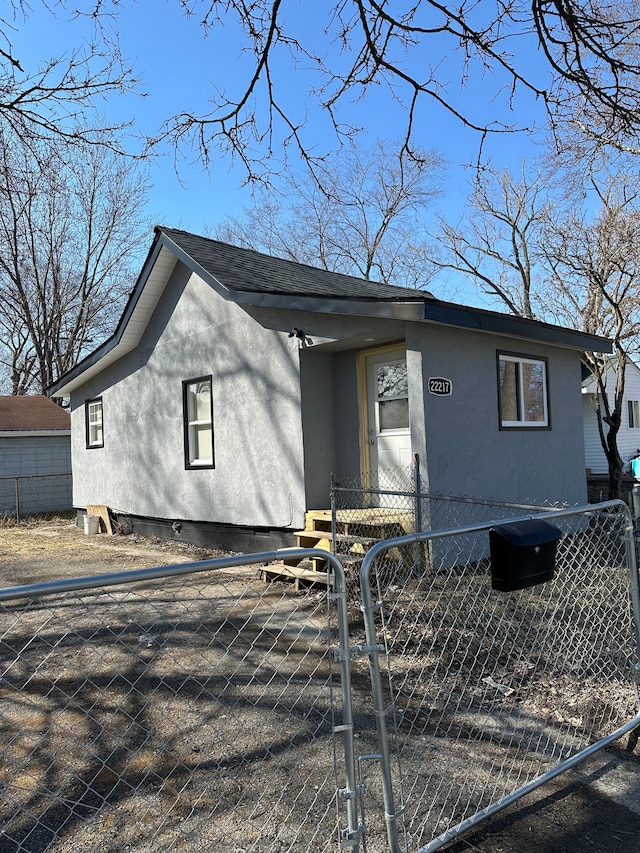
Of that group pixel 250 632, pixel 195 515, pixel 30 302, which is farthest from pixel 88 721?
pixel 30 302

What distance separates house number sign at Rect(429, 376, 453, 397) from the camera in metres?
7.84

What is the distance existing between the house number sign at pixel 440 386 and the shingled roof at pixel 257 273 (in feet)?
4.66

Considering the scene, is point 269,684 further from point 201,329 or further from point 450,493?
point 201,329

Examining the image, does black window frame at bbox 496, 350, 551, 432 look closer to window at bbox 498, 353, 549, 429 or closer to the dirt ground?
window at bbox 498, 353, 549, 429

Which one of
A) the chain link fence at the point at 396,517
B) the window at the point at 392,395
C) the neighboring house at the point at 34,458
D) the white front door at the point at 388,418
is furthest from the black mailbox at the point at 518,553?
the neighboring house at the point at 34,458

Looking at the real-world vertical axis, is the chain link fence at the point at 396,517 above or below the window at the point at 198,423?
below

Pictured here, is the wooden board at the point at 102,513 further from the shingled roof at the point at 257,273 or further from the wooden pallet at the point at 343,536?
the wooden pallet at the point at 343,536

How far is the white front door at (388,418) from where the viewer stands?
28.5 ft

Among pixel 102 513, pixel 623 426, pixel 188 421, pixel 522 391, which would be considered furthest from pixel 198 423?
pixel 623 426

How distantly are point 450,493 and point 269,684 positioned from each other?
4173mm

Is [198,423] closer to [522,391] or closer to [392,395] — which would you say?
[392,395]

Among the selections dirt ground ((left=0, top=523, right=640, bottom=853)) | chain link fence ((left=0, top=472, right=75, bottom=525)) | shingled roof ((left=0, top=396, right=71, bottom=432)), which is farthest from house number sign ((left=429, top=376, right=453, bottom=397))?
shingled roof ((left=0, top=396, right=71, bottom=432))

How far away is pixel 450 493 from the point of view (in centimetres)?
808

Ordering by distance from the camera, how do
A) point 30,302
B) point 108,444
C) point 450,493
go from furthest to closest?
point 30,302, point 108,444, point 450,493
